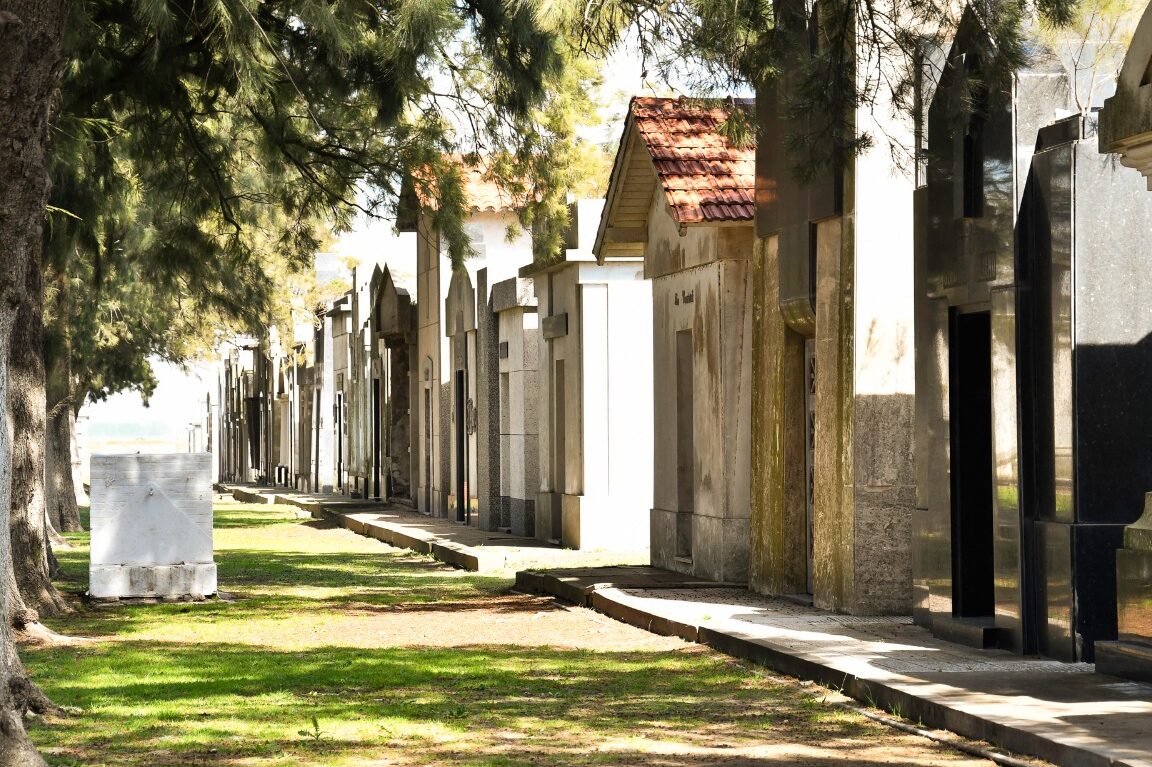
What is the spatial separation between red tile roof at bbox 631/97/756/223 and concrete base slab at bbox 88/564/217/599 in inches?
225

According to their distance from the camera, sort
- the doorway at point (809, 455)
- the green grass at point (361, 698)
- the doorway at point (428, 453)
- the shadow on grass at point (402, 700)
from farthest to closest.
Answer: the doorway at point (428, 453) < the doorway at point (809, 455) < the shadow on grass at point (402, 700) < the green grass at point (361, 698)

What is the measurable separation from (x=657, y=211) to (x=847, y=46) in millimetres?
5689

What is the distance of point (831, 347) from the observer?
13.7 meters

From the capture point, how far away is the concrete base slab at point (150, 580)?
16000mm

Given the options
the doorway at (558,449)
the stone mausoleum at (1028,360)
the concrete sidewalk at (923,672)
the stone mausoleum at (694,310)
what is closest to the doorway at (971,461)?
the stone mausoleum at (1028,360)

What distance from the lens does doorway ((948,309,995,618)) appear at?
11.6m

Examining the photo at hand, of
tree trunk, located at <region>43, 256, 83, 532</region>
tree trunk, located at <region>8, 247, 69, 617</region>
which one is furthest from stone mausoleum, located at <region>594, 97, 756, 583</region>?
tree trunk, located at <region>43, 256, 83, 532</region>

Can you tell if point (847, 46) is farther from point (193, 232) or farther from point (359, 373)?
point (359, 373)

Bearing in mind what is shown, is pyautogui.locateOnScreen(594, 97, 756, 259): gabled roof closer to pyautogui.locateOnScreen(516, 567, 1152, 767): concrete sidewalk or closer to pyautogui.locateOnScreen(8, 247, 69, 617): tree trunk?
pyautogui.locateOnScreen(516, 567, 1152, 767): concrete sidewalk

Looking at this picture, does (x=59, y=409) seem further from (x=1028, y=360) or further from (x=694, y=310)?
(x=1028, y=360)

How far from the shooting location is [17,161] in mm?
8562

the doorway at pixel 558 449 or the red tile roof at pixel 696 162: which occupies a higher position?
the red tile roof at pixel 696 162

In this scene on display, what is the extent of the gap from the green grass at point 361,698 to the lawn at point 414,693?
0.7 inches

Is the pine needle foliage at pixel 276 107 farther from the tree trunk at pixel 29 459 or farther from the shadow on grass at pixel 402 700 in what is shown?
the shadow on grass at pixel 402 700
